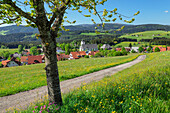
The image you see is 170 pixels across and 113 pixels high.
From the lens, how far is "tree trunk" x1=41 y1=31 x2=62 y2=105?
431 centimetres

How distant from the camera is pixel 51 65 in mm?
4445

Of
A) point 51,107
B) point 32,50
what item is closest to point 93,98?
point 51,107

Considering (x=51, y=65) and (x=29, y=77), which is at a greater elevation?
(x=51, y=65)

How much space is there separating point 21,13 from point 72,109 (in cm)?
379

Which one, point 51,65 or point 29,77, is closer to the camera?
point 51,65

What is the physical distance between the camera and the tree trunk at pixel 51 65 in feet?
14.1

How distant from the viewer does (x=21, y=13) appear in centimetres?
381

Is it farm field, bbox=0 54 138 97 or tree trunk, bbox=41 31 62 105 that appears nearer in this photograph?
tree trunk, bbox=41 31 62 105

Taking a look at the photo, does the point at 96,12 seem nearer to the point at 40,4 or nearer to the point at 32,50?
the point at 40,4

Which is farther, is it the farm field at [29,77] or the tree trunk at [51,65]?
the farm field at [29,77]

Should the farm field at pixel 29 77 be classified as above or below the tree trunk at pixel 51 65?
below

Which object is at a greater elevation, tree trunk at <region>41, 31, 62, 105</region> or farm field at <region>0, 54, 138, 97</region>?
tree trunk at <region>41, 31, 62, 105</region>

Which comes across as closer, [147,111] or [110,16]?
[147,111]

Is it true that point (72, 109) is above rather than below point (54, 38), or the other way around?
below
